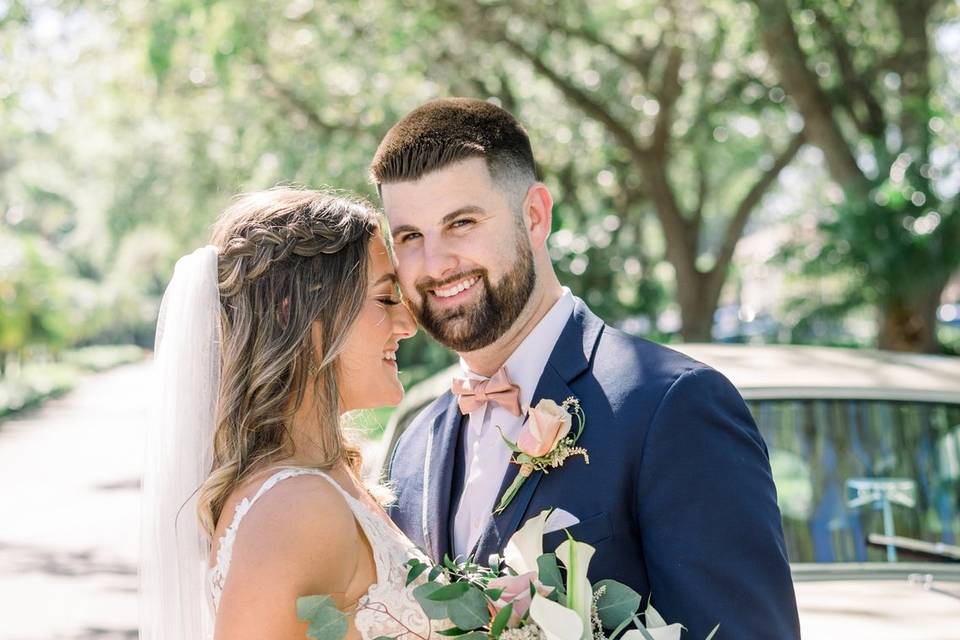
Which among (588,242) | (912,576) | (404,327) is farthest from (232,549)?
(588,242)

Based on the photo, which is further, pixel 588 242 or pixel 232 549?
pixel 588 242

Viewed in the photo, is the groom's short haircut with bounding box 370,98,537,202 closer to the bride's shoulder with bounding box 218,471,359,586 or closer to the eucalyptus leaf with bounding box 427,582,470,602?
the bride's shoulder with bounding box 218,471,359,586

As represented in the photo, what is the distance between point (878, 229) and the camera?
408 inches

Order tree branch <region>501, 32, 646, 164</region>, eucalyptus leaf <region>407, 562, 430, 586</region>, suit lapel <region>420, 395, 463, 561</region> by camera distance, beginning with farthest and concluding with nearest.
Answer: tree branch <region>501, 32, 646, 164</region> → suit lapel <region>420, 395, 463, 561</region> → eucalyptus leaf <region>407, 562, 430, 586</region>

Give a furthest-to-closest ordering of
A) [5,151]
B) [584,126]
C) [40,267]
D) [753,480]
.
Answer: [5,151] < [40,267] < [584,126] < [753,480]

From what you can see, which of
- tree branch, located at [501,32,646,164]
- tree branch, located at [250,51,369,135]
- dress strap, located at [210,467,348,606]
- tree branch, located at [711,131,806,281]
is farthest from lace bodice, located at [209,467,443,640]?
tree branch, located at [711,131,806,281]

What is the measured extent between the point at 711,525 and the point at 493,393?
743mm

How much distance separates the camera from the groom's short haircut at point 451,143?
2711 millimetres

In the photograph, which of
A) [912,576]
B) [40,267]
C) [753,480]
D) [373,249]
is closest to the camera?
[753,480]

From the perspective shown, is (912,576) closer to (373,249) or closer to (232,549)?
(373,249)

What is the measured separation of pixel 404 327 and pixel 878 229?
869 cm

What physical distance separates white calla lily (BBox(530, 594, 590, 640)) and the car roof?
2014mm

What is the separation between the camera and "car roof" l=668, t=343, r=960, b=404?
373 centimetres

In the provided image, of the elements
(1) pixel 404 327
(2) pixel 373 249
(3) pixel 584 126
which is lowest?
(1) pixel 404 327
